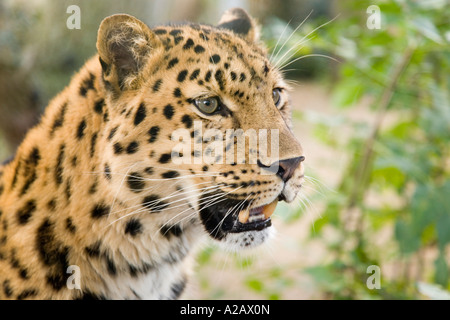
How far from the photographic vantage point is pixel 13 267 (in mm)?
2861

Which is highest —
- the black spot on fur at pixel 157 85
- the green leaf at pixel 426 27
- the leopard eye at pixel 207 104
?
the green leaf at pixel 426 27

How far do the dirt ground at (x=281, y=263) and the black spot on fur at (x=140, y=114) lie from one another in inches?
42.1

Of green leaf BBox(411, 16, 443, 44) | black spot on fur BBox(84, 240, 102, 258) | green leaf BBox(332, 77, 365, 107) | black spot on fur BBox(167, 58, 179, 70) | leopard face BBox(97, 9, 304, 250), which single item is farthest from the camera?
green leaf BBox(332, 77, 365, 107)

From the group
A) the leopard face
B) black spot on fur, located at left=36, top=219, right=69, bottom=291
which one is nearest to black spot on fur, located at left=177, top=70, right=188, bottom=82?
the leopard face

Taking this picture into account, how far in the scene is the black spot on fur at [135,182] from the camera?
2750mm

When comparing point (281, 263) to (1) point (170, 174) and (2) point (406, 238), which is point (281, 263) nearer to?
(2) point (406, 238)

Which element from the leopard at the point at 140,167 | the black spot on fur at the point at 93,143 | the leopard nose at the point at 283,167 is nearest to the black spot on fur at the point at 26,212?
the leopard at the point at 140,167

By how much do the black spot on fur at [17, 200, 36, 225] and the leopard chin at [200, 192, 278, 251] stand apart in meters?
1.00

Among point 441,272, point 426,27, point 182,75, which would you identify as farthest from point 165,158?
point 441,272

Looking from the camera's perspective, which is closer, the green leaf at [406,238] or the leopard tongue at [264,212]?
the leopard tongue at [264,212]

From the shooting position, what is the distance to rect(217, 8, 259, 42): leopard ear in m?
3.30

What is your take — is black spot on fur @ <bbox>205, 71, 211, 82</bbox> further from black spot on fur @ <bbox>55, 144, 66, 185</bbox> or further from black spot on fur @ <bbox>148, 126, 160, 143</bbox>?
black spot on fur @ <bbox>55, 144, 66, 185</bbox>

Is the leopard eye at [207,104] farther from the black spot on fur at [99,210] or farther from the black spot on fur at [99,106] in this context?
the black spot on fur at [99,210]
